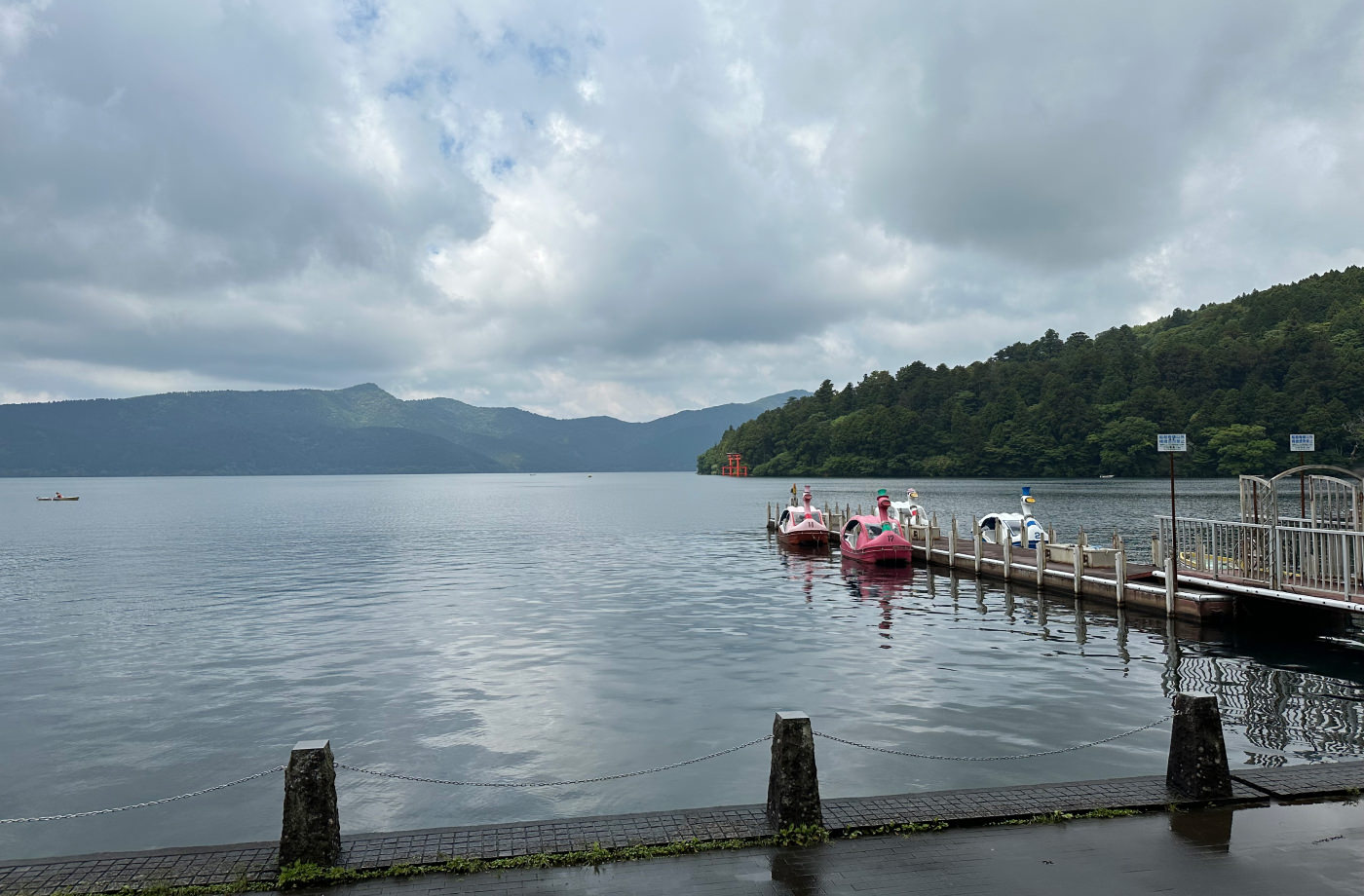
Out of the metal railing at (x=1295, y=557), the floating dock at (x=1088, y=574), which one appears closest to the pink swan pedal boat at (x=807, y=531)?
the floating dock at (x=1088, y=574)

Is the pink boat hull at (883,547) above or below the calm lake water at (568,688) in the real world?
above

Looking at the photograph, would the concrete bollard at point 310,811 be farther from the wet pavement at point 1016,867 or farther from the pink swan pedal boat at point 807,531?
the pink swan pedal boat at point 807,531

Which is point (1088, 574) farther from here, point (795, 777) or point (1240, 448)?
point (1240, 448)

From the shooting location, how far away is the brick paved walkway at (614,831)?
679cm

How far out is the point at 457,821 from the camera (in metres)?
10.8

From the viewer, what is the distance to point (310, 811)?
6.96 metres

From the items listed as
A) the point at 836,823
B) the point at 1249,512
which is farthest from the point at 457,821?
the point at 1249,512

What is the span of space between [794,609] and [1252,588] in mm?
12476

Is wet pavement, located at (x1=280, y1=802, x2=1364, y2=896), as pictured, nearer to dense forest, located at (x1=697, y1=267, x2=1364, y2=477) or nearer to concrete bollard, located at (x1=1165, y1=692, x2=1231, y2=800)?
concrete bollard, located at (x1=1165, y1=692, x2=1231, y2=800)

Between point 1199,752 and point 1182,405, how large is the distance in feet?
551

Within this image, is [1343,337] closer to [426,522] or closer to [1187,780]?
[426,522]

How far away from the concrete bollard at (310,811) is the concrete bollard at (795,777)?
12.2ft

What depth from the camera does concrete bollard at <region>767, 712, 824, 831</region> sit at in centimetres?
740

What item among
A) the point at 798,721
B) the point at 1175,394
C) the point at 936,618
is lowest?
the point at 936,618
